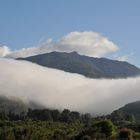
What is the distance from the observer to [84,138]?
81.8 meters

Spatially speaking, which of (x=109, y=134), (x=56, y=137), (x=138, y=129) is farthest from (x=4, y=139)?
(x=138, y=129)

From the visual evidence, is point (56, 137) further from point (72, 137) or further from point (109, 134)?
point (109, 134)

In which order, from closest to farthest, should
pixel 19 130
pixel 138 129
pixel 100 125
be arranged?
pixel 19 130, pixel 100 125, pixel 138 129

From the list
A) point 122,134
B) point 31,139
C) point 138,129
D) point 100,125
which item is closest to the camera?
point 122,134

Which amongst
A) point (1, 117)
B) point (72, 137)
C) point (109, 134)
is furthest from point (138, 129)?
point (1, 117)

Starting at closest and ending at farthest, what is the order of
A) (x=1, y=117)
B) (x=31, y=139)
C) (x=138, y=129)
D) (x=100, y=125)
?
(x=31, y=139) → (x=100, y=125) → (x=138, y=129) → (x=1, y=117)

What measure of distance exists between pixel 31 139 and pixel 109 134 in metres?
18.5

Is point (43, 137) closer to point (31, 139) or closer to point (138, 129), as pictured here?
point (31, 139)

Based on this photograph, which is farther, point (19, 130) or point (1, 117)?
point (1, 117)

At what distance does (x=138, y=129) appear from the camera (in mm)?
118688

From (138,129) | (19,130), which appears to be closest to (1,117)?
(138,129)

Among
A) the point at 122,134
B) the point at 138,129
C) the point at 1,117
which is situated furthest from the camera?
the point at 1,117

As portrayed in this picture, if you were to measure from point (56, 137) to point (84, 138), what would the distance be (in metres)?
9.79

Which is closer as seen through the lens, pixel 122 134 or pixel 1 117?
pixel 122 134
